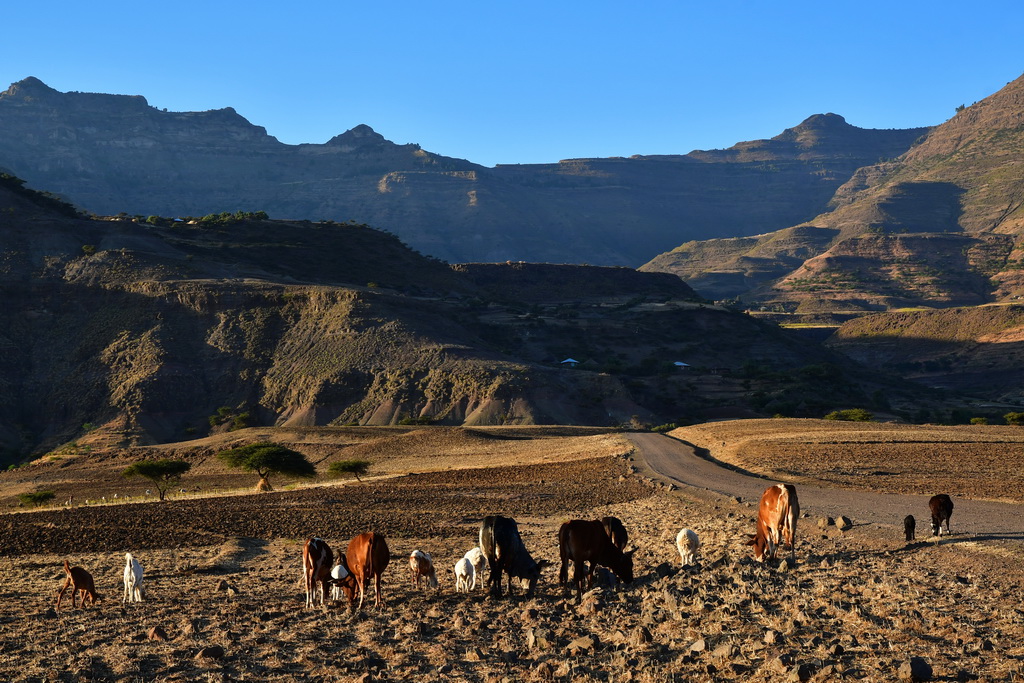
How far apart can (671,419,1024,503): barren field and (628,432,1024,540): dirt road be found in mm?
1372

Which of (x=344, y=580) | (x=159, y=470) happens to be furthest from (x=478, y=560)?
(x=159, y=470)

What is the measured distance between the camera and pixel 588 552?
607 inches

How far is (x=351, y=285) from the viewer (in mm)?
117062

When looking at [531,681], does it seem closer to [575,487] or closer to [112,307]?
[575,487]

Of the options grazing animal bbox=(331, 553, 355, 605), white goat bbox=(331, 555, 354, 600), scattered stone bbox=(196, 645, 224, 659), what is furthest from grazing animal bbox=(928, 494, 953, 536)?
scattered stone bbox=(196, 645, 224, 659)

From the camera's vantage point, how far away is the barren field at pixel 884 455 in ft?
97.6

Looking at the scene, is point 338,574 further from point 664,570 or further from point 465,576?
point 664,570

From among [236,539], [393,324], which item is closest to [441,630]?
[236,539]

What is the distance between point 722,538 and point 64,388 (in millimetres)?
80848

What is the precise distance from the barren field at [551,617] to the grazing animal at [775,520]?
37 centimetres

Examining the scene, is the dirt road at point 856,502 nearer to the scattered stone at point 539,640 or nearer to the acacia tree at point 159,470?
the scattered stone at point 539,640

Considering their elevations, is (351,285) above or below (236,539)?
above

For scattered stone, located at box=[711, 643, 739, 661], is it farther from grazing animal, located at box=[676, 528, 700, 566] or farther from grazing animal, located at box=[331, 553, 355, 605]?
grazing animal, located at box=[331, 553, 355, 605]

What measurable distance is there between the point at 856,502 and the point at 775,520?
10.9 meters
